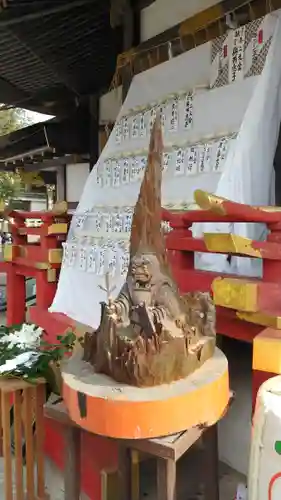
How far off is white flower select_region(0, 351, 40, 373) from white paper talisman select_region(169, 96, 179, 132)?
2061 millimetres

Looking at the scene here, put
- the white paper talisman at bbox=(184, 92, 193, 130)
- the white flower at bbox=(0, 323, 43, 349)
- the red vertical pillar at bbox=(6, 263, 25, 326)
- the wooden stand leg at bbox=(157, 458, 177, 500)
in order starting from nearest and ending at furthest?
the wooden stand leg at bbox=(157, 458, 177, 500) → the white flower at bbox=(0, 323, 43, 349) → the white paper talisman at bbox=(184, 92, 193, 130) → the red vertical pillar at bbox=(6, 263, 25, 326)

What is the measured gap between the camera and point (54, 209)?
418 centimetres

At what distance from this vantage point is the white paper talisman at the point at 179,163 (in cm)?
355

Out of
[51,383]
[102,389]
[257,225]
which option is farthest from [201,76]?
[102,389]

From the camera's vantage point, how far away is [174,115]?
3854 millimetres

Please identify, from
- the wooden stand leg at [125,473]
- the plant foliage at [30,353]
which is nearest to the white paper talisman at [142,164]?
the plant foliage at [30,353]

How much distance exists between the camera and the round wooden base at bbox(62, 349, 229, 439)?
167 centimetres

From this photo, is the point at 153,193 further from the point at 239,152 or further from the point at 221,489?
the point at 221,489

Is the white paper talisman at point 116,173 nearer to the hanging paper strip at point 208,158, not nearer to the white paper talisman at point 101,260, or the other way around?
the white paper talisman at point 101,260

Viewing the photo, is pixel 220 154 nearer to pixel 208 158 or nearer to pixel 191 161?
pixel 208 158

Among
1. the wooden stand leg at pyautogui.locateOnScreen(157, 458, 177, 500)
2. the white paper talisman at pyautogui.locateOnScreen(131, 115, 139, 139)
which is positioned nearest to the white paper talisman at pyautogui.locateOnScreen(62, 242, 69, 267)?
the white paper talisman at pyautogui.locateOnScreen(131, 115, 139, 139)

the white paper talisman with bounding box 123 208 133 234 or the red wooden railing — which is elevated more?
the white paper talisman with bounding box 123 208 133 234

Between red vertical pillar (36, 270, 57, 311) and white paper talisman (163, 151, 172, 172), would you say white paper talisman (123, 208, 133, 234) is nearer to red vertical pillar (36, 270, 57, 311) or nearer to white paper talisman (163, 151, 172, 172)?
white paper talisman (163, 151, 172, 172)

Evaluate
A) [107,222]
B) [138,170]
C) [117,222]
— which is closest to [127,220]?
[117,222]
